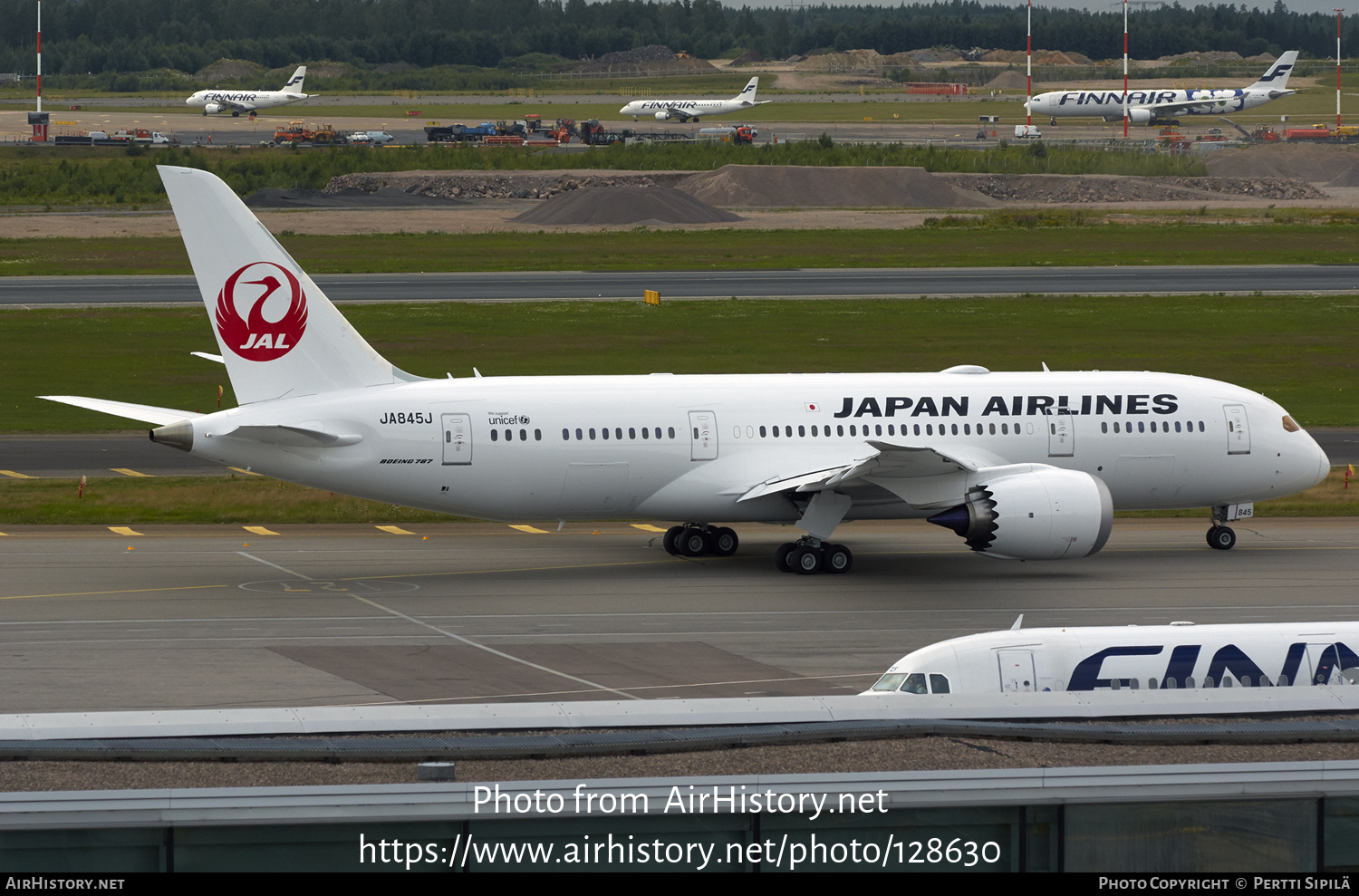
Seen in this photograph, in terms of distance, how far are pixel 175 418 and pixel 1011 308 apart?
5813 centimetres

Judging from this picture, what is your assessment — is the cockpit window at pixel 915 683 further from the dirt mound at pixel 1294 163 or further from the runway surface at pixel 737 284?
the dirt mound at pixel 1294 163

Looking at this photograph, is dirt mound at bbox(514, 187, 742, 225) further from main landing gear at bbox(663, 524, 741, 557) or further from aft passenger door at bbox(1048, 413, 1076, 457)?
aft passenger door at bbox(1048, 413, 1076, 457)

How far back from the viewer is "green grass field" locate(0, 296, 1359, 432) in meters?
70.9

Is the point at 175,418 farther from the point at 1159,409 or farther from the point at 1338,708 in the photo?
the point at 1338,708

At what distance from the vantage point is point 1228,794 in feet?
45.7

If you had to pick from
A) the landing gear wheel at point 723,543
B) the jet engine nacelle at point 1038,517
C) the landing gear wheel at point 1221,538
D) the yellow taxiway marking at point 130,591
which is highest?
the jet engine nacelle at point 1038,517

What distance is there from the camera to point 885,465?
132 ft

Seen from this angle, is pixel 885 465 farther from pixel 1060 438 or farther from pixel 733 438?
pixel 1060 438

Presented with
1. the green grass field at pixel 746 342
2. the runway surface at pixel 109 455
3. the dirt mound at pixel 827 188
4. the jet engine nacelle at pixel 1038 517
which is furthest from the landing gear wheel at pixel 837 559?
the dirt mound at pixel 827 188

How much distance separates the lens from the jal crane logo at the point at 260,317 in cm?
3962

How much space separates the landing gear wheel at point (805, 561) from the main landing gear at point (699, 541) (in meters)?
3.12

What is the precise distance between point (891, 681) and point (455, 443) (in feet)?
59.4

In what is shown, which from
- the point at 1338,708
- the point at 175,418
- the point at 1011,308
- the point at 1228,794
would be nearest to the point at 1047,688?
the point at 1338,708

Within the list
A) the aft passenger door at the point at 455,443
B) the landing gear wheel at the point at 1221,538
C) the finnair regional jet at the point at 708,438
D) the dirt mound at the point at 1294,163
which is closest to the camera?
the finnair regional jet at the point at 708,438
